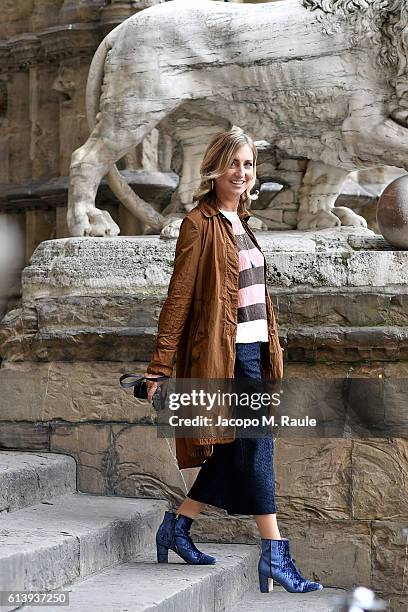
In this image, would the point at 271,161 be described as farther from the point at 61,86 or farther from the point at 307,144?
the point at 61,86

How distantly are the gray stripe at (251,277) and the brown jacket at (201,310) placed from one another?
7 cm

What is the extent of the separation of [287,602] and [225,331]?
1336mm

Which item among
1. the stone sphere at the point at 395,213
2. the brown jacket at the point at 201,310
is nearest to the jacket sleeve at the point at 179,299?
the brown jacket at the point at 201,310

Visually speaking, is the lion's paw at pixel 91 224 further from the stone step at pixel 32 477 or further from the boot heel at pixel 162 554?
the boot heel at pixel 162 554

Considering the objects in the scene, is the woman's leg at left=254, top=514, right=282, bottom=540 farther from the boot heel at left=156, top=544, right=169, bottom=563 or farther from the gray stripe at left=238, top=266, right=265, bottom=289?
the gray stripe at left=238, top=266, right=265, bottom=289

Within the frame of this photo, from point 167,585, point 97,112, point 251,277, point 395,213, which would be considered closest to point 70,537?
point 167,585

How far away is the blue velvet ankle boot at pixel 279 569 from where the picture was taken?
5.10 m

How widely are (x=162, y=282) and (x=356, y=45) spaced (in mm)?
1598

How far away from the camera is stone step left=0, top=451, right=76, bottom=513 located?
227 inches

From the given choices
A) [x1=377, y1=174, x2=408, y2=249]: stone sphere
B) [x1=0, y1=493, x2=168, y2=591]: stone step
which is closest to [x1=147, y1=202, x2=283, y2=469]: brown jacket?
[x1=0, y1=493, x2=168, y2=591]: stone step

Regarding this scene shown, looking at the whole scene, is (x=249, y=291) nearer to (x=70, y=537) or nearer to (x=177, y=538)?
(x=177, y=538)

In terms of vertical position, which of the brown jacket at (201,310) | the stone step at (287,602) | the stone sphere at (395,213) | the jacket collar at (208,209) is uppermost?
the stone sphere at (395,213)

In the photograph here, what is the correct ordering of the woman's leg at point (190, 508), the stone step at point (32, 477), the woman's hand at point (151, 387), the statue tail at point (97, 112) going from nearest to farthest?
the woman's hand at point (151, 387), the woman's leg at point (190, 508), the stone step at point (32, 477), the statue tail at point (97, 112)

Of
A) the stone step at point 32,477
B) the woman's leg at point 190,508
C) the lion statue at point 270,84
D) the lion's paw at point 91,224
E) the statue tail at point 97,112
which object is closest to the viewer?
the woman's leg at point 190,508
